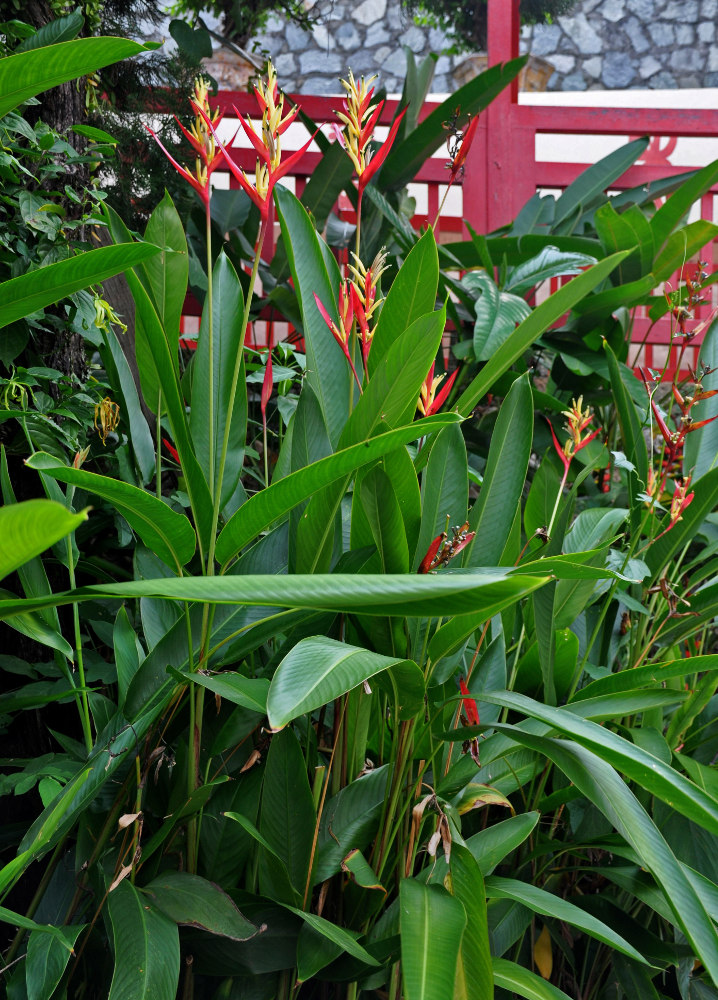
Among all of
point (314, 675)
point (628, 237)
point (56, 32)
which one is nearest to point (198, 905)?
point (314, 675)

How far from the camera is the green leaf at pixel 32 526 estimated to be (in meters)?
0.33

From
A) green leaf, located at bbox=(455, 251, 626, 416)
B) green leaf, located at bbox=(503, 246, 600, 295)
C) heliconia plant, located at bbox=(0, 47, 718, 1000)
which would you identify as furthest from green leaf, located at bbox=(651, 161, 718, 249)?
green leaf, located at bbox=(455, 251, 626, 416)

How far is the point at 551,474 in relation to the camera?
0.89 metres

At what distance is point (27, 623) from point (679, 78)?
19.8 ft

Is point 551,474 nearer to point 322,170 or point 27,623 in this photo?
point 27,623

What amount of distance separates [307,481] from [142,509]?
0.12m

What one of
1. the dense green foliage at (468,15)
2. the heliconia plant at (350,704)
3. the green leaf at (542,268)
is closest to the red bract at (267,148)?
the heliconia plant at (350,704)

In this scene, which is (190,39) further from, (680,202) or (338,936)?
(338,936)

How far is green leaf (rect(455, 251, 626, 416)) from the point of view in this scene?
2.10 ft

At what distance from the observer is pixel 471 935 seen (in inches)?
22.5

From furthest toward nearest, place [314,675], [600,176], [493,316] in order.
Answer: [600,176] < [493,316] < [314,675]

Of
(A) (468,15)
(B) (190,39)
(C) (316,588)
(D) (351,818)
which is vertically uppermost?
(A) (468,15)

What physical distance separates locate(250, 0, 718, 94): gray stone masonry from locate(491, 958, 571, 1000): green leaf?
5.43 metres

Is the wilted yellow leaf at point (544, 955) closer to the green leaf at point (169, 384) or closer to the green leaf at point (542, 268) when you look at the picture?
the green leaf at point (169, 384)
